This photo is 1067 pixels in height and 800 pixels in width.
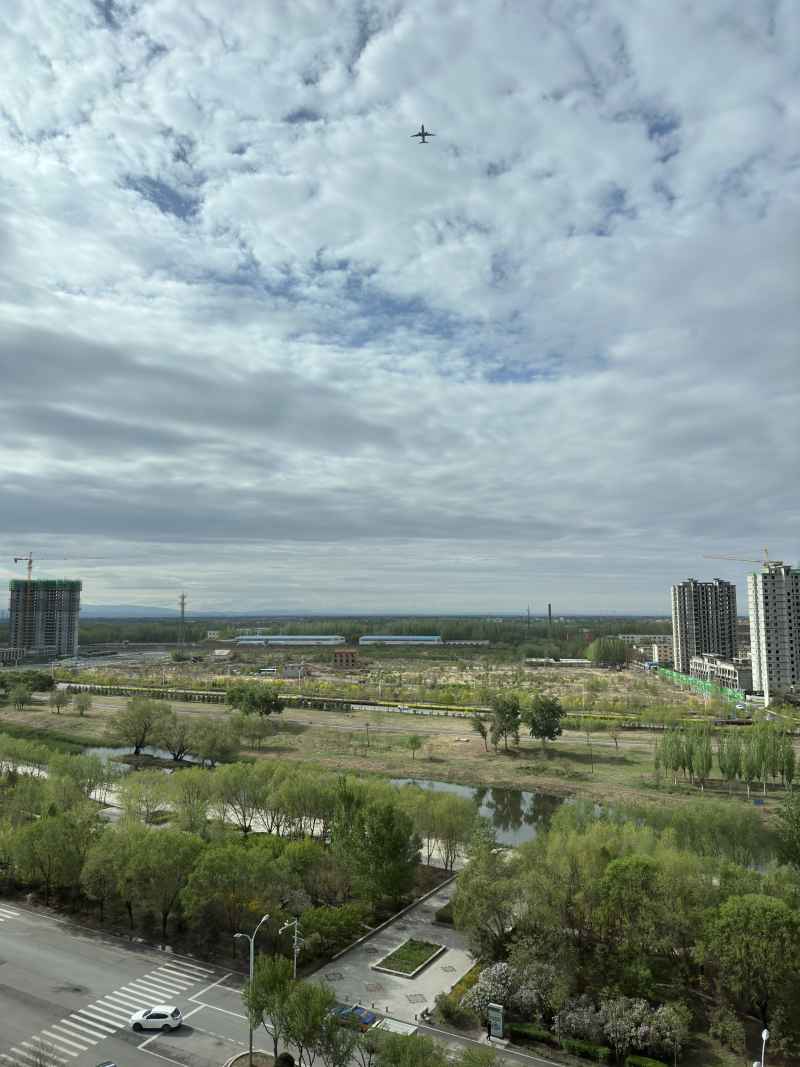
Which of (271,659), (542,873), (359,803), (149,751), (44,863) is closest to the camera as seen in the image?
(542,873)

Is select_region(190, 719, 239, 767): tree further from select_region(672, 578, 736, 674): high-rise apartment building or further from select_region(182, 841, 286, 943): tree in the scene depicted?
select_region(672, 578, 736, 674): high-rise apartment building

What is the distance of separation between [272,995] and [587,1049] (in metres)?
8.51

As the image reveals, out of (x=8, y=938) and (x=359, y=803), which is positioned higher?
(x=359, y=803)

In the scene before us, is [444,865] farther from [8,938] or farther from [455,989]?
[8,938]

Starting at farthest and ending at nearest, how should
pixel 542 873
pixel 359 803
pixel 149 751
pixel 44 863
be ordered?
pixel 149 751, pixel 359 803, pixel 44 863, pixel 542 873

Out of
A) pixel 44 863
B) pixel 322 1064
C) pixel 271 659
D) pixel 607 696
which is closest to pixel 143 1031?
pixel 322 1064

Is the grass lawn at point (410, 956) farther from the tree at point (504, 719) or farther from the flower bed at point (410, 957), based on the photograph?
the tree at point (504, 719)

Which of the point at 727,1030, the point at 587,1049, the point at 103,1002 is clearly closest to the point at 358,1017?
the point at 587,1049

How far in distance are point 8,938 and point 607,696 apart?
257 ft

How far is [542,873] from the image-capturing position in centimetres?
2372

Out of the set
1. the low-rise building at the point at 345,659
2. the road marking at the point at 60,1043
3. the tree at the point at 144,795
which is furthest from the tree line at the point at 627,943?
the low-rise building at the point at 345,659

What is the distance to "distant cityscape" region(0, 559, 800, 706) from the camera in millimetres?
93062

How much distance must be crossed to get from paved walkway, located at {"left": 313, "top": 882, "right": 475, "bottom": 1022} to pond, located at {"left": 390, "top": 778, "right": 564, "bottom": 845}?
14275mm

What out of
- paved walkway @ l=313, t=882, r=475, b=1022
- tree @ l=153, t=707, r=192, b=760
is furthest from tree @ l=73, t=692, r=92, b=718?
paved walkway @ l=313, t=882, r=475, b=1022
